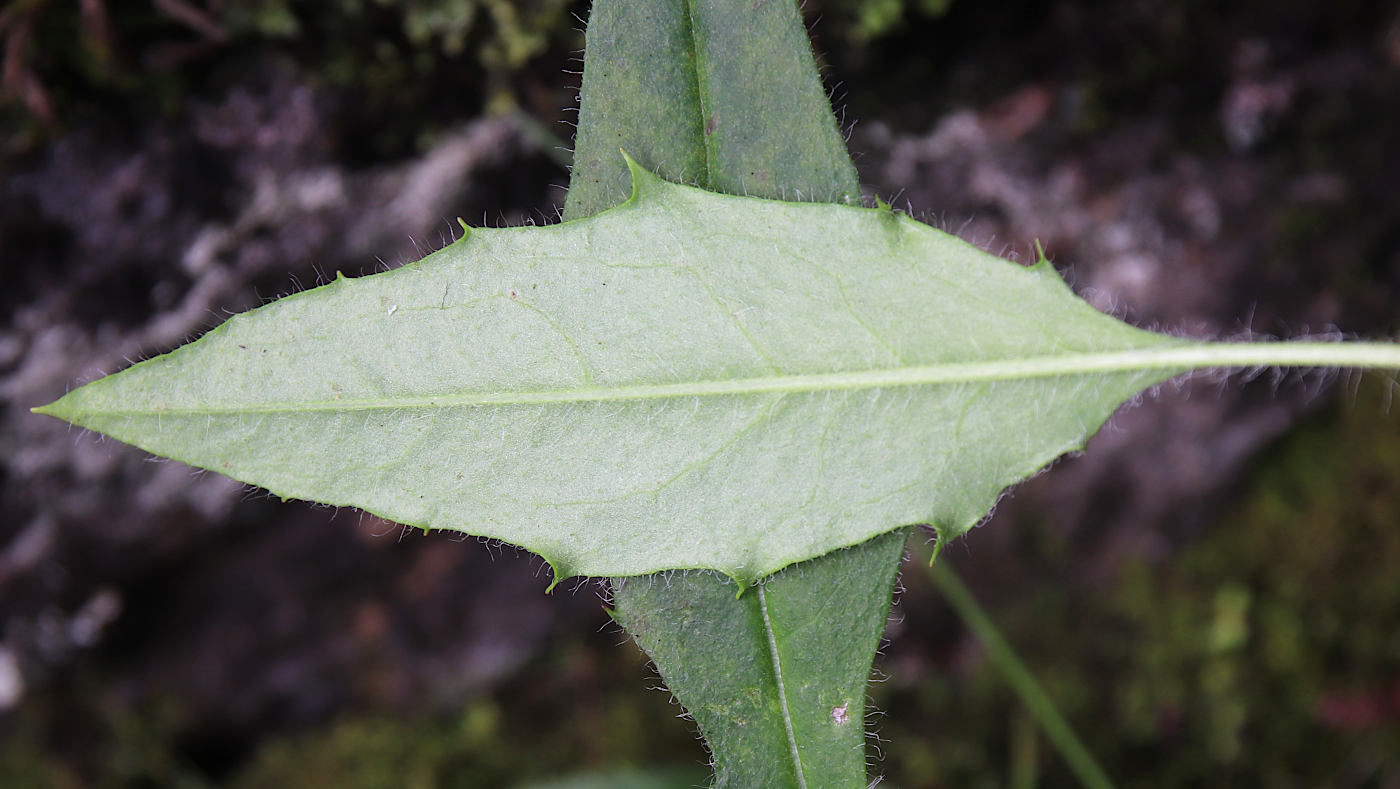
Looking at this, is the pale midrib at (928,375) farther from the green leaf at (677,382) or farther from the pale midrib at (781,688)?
the pale midrib at (781,688)

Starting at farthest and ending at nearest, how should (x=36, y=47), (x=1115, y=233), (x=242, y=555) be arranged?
(x=242, y=555)
(x=1115, y=233)
(x=36, y=47)

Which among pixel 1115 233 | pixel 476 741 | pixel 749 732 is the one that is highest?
pixel 1115 233

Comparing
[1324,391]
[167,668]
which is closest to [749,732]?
[167,668]

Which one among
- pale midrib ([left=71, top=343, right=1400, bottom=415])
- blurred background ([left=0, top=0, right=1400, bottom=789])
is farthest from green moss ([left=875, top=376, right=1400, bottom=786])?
pale midrib ([left=71, top=343, right=1400, bottom=415])

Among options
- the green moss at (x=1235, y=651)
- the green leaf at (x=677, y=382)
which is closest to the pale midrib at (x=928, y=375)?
the green leaf at (x=677, y=382)

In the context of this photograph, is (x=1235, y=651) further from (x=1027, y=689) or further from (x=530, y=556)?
(x=530, y=556)

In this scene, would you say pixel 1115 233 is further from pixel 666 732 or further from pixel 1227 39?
pixel 666 732

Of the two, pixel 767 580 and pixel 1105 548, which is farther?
pixel 1105 548

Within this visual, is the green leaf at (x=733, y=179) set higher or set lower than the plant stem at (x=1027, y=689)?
higher
